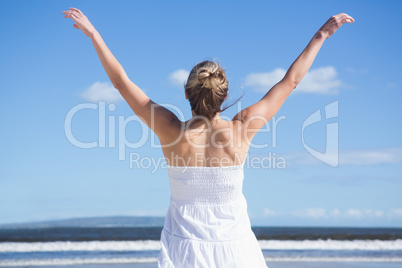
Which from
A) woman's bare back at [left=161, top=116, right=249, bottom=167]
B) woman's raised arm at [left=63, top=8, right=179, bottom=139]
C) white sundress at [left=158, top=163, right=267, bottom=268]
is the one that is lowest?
white sundress at [left=158, top=163, right=267, bottom=268]

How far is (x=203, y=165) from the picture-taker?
2.32m

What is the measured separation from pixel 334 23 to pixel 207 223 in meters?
1.40

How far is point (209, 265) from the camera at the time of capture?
2262mm

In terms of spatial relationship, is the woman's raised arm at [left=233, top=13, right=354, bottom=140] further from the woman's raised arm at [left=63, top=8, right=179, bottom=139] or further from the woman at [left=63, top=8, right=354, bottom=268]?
the woman's raised arm at [left=63, top=8, right=179, bottom=139]

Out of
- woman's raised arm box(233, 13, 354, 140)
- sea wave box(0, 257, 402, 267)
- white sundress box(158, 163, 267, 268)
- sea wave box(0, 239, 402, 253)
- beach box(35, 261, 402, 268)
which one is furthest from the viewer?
sea wave box(0, 239, 402, 253)

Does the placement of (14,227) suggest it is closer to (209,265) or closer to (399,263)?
(399,263)

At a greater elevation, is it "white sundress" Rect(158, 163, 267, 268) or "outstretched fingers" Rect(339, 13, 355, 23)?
"outstretched fingers" Rect(339, 13, 355, 23)

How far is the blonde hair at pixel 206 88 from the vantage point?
7.56 ft

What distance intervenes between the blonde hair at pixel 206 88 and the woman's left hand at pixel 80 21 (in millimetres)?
576

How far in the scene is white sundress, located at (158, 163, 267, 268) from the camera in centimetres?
228

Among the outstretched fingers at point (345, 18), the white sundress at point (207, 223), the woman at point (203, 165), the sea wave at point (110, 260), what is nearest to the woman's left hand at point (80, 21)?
the woman at point (203, 165)

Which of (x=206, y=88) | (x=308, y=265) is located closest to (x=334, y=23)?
(x=206, y=88)

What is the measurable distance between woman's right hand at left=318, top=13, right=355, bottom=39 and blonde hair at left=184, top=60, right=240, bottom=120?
753 millimetres

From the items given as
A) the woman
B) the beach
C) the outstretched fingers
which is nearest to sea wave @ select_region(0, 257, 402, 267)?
the beach
